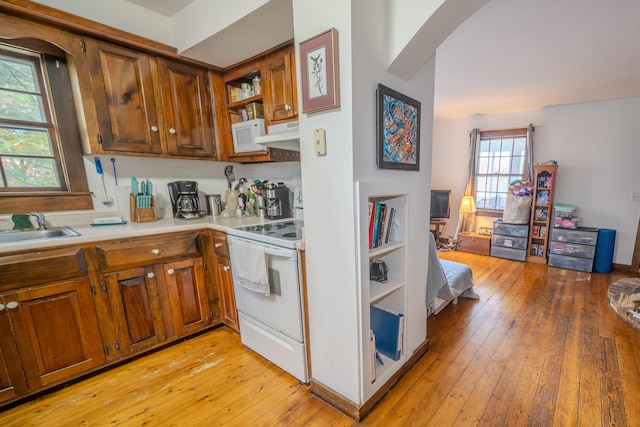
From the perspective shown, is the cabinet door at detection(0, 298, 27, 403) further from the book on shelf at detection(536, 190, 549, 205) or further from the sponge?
the book on shelf at detection(536, 190, 549, 205)

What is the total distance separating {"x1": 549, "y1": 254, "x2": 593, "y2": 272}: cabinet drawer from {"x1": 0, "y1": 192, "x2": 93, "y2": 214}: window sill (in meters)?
5.21

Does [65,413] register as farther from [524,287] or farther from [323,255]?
[524,287]

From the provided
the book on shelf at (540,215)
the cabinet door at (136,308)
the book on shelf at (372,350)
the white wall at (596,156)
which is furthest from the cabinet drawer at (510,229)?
the cabinet door at (136,308)

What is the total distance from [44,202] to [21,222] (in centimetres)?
19

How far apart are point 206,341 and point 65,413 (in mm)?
790

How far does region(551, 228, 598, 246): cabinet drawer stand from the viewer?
3248mm

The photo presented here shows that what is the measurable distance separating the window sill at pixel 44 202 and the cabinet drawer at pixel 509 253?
4909mm

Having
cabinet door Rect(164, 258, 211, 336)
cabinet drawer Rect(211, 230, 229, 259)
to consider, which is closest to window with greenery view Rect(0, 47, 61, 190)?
cabinet door Rect(164, 258, 211, 336)

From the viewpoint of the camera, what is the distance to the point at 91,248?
1564 millimetres

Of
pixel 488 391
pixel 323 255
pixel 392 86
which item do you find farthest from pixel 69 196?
pixel 488 391

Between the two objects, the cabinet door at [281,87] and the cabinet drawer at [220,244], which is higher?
the cabinet door at [281,87]

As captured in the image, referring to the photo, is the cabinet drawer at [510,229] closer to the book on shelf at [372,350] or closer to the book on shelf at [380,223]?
the book on shelf at [380,223]

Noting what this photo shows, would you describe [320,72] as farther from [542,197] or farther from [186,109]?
[542,197]

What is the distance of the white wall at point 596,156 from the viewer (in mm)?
3248
